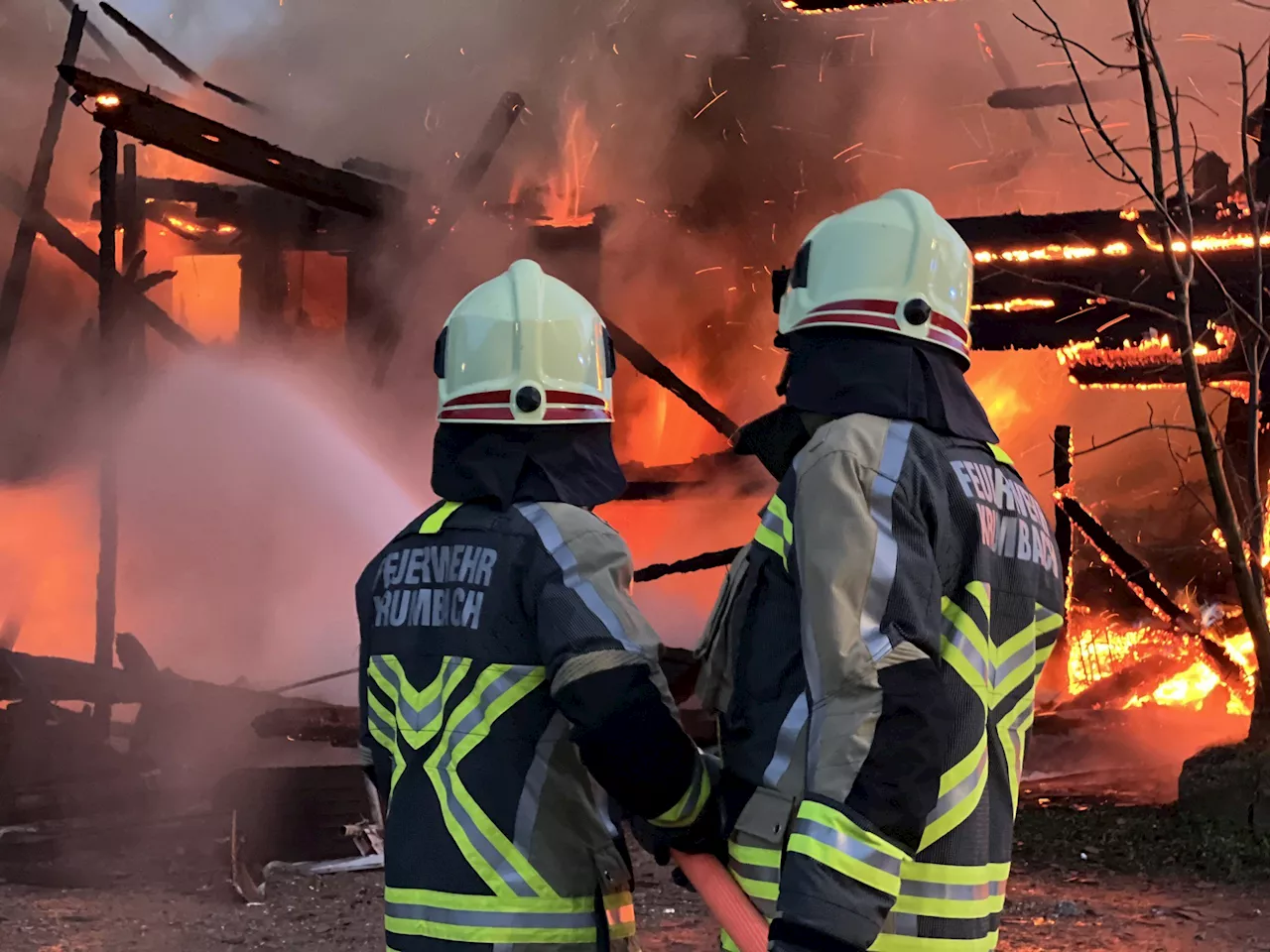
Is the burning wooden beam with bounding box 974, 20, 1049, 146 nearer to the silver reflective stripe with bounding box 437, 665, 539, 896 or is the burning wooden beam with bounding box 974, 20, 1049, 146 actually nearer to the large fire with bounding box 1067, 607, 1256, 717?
the large fire with bounding box 1067, 607, 1256, 717

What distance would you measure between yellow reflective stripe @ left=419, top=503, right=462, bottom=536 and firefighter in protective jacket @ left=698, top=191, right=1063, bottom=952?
0.62m

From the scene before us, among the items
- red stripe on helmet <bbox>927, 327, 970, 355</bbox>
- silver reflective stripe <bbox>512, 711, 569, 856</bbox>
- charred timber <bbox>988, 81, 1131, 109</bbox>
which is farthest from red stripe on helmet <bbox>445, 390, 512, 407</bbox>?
charred timber <bbox>988, 81, 1131, 109</bbox>

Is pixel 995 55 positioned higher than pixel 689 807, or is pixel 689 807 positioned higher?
pixel 995 55

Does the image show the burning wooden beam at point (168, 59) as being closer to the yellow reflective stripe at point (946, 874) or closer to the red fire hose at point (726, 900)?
the red fire hose at point (726, 900)

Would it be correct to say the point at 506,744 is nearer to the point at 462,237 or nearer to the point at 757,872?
the point at 757,872

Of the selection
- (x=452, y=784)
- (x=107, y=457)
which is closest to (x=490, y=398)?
(x=452, y=784)

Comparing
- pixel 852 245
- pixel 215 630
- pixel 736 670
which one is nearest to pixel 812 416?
pixel 852 245

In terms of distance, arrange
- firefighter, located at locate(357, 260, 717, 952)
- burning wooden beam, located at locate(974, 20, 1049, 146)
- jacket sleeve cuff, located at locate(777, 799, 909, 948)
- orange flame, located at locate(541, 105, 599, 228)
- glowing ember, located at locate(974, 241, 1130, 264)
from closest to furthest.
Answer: jacket sleeve cuff, located at locate(777, 799, 909, 948)
firefighter, located at locate(357, 260, 717, 952)
glowing ember, located at locate(974, 241, 1130, 264)
orange flame, located at locate(541, 105, 599, 228)
burning wooden beam, located at locate(974, 20, 1049, 146)

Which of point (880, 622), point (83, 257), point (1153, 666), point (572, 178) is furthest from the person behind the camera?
point (572, 178)

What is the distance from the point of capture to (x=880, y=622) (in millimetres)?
1676

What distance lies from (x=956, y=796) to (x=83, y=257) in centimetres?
799

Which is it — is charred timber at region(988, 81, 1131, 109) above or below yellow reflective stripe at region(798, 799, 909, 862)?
above

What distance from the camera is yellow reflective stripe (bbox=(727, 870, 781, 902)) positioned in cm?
179

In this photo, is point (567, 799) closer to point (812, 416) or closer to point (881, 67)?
point (812, 416)
